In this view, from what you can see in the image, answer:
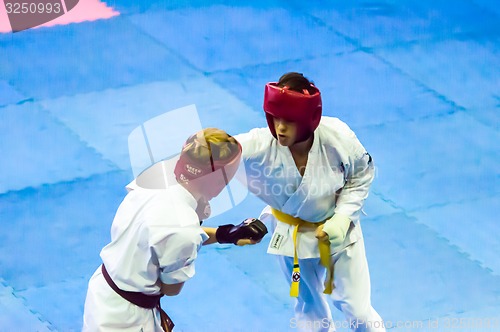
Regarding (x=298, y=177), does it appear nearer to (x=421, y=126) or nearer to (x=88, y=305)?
(x=88, y=305)

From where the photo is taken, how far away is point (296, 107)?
4668 mm

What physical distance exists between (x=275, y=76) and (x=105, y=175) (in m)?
2.36

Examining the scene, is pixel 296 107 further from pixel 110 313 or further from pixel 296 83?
pixel 110 313

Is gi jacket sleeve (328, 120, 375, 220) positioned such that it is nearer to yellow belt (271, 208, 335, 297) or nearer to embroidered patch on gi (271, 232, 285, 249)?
yellow belt (271, 208, 335, 297)

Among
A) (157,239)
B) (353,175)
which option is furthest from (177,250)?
(353,175)

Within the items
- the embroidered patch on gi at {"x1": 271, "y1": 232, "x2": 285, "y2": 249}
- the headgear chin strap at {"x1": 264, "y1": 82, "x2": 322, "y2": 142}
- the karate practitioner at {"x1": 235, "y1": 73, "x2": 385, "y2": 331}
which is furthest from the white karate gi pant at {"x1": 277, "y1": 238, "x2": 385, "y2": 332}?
the headgear chin strap at {"x1": 264, "y1": 82, "x2": 322, "y2": 142}

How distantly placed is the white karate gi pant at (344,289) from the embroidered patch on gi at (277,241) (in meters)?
0.16

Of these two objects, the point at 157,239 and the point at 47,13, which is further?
the point at 47,13

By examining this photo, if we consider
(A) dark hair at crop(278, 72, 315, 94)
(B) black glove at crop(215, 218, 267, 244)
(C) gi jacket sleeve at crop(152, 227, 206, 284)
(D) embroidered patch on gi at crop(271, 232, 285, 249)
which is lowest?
A: (D) embroidered patch on gi at crop(271, 232, 285, 249)

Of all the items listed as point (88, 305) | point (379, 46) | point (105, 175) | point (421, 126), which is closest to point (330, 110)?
point (421, 126)

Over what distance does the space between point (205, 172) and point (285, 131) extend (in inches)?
27.6

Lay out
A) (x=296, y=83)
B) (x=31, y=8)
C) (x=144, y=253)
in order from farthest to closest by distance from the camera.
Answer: (x=31, y=8) → (x=296, y=83) → (x=144, y=253)

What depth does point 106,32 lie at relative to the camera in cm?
987

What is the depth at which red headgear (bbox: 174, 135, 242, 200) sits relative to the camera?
4.20 m
